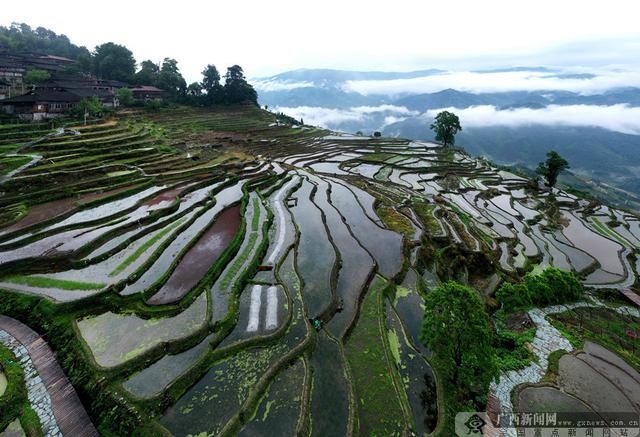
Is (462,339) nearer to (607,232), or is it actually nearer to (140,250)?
(140,250)

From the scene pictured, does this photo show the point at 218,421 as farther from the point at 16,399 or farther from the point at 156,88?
the point at 156,88

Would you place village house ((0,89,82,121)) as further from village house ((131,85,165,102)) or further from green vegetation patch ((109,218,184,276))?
green vegetation patch ((109,218,184,276))

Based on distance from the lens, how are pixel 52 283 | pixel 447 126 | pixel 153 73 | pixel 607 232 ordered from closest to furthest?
pixel 52 283
pixel 607 232
pixel 447 126
pixel 153 73

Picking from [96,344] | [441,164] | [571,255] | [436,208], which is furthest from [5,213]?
[441,164]

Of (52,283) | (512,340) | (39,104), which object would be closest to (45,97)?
(39,104)

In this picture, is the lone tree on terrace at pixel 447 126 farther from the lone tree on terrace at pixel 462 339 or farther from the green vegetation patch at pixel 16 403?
the green vegetation patch at pixel 16 403

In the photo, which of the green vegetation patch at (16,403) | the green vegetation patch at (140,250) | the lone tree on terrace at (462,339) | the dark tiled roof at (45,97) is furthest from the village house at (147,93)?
the lone tree on terrace at (462,339)
